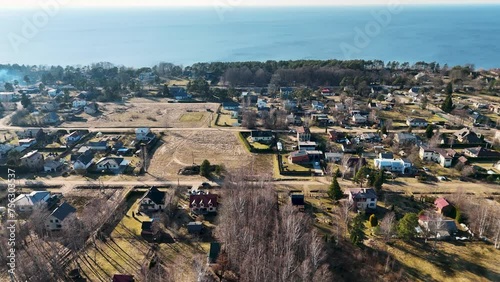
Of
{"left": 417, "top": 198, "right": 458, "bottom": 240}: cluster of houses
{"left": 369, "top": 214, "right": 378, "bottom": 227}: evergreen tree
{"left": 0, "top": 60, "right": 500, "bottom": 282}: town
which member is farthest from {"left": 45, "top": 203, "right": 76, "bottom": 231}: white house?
{"left": 417, "top": 198, "right": 458, "bottom": 240}: cluster of houses

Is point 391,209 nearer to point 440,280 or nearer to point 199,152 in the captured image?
point 440,280

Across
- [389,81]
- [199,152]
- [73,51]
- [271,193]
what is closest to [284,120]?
[199,152]

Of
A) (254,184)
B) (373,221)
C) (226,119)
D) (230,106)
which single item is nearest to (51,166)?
(254,184)

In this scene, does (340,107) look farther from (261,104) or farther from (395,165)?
(395,165)

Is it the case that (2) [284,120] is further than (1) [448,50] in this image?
No

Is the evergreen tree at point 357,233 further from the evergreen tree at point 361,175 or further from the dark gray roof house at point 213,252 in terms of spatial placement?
the dark gray roof house at point 213,252

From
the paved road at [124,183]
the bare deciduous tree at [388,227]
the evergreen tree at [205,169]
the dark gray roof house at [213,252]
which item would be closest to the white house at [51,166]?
the paved road at [124,183]
